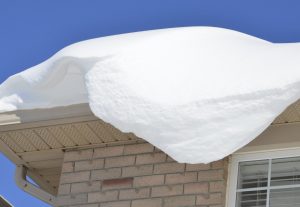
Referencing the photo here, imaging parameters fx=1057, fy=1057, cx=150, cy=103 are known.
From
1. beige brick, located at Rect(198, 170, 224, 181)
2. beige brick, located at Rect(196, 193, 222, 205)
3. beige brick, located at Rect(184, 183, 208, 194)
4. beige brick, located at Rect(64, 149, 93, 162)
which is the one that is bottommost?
beige brick, located at Rect(196, 193, 222, 205)

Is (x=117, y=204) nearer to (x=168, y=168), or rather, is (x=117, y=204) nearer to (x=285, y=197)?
(x=168, y=168)

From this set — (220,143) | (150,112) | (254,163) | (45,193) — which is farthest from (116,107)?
(45,193)

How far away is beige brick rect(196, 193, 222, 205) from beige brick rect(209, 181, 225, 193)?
0.05 metres

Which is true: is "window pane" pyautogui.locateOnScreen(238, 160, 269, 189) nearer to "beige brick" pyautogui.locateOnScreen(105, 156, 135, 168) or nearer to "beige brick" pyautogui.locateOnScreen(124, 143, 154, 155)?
"beige brick" pyautogui.locateOnScreen(124, 143, 154, 155)

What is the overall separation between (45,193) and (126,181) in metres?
1.17

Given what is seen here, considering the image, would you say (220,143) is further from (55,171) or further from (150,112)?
(55,171)

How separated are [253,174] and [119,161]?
1.08 metres

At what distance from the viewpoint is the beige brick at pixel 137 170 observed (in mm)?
8094

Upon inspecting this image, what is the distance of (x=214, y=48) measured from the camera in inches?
312

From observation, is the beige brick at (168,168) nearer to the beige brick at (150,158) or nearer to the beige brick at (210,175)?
the beige brick at (150,158)

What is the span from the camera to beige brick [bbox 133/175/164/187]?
8.00m

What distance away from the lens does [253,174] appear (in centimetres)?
790

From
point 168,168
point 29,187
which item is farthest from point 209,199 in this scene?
point 29,187

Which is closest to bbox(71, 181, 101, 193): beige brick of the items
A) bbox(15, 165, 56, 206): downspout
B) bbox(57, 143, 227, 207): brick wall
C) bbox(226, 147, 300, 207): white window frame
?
bbox(57, 143, 227, 207): brick wall
